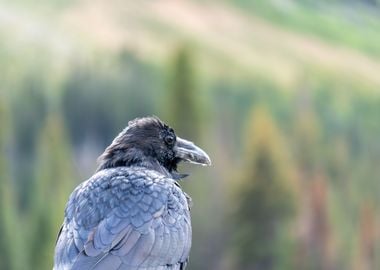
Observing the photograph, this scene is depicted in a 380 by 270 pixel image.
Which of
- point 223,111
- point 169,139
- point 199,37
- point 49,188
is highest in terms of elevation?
point 199,37

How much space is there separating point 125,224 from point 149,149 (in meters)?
0.93

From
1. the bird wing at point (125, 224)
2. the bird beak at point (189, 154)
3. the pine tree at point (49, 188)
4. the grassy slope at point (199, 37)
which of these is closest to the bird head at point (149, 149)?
the bird beak at point (189, 154)

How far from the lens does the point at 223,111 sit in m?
16.6

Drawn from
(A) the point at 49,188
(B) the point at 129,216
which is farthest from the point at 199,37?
(B) the point at 129,216

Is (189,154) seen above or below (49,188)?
below

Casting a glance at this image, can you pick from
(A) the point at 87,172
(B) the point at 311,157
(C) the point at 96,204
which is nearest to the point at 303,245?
(B) the point at 311,157

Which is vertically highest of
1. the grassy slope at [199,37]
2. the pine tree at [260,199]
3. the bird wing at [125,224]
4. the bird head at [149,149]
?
the grassy slope at [199,37]

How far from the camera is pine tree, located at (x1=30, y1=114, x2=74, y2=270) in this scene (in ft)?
49.8

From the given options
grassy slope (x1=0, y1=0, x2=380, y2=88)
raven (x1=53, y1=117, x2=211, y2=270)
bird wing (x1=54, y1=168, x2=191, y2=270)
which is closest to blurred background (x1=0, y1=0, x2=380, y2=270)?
grassy slope (x1=0, y1=0, x2=380, y2=88)

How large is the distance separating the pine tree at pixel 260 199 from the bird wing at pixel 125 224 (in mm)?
9740

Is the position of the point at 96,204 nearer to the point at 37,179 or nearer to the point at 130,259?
the point at 130,259

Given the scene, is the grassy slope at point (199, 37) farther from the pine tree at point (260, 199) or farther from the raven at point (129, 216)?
the raven at point (129, 216)

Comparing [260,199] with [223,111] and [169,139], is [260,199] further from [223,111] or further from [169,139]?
[169,139]

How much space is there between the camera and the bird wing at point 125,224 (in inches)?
213
